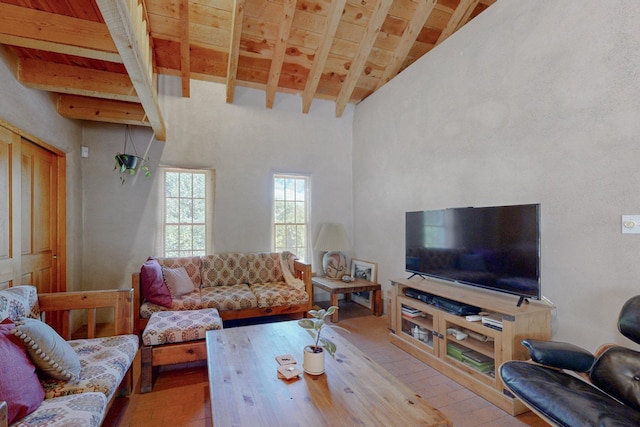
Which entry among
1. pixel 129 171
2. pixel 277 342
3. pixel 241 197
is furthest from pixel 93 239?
pixel 277 342

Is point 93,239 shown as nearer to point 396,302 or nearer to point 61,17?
point 61,17

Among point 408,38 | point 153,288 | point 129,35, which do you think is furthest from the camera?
point 408,38

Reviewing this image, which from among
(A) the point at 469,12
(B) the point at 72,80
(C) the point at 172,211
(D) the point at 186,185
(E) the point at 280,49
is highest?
(A) the point at 469,12

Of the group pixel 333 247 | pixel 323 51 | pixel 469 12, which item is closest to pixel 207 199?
pixel 333 247

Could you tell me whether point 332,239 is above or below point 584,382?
above

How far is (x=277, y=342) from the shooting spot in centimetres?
214

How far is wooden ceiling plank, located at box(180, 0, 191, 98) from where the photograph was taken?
3.08 meters

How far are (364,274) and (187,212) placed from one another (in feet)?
8.74

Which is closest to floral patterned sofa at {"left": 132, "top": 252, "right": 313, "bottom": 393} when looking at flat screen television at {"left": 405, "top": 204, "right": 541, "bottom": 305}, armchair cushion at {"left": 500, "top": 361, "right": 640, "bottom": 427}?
flat screen television at {"left": 405, "top": 204, "right": 541, "bottom": 305}

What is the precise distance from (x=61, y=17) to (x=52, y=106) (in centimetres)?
141

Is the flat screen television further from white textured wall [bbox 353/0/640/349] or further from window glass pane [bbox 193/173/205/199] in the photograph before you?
window glass pane [bbox 193/173/205/199]

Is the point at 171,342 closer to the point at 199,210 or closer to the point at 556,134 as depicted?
the point at 199,210

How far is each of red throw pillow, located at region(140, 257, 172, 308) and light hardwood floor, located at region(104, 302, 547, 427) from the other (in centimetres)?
69

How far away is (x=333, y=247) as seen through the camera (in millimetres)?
4504
